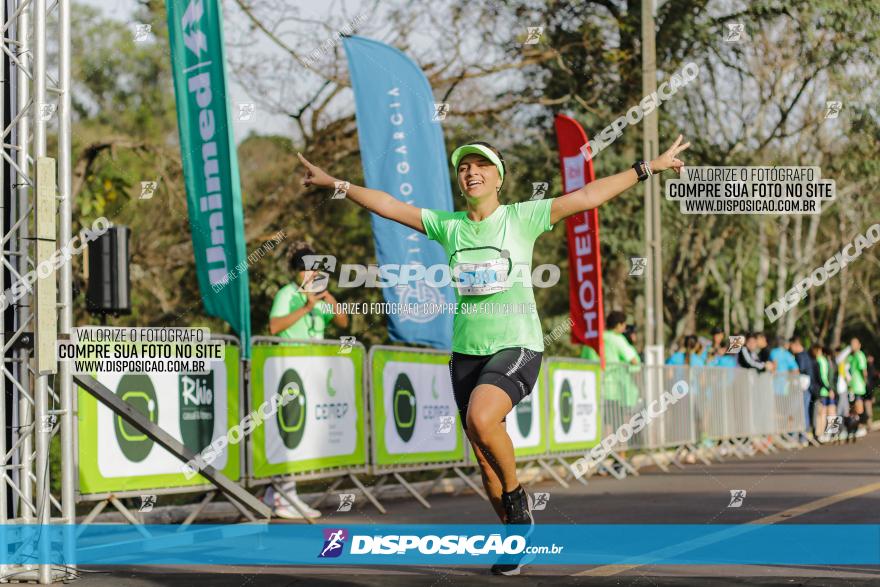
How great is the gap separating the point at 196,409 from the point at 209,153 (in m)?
2.70

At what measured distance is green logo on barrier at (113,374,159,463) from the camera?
8938mm

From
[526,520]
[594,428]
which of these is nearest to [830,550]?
[526,520]

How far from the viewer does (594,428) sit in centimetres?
1507

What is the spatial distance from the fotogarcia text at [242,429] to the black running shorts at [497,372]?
137 inches

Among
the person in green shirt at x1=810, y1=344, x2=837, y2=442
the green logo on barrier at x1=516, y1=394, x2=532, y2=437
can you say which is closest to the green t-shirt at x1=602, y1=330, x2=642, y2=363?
the green logo on barrier at x1=516, y1=394, x2=532, y2=437

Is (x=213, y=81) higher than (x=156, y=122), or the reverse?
(x=156, y=122)

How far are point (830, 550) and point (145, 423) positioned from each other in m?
3.97

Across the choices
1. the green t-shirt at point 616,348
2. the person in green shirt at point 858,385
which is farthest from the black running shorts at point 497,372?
the person in green shirt at point 858,385

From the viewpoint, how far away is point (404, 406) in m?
12.0

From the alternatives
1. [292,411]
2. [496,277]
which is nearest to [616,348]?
[292,411]

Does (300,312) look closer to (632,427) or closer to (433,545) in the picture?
(433,545)

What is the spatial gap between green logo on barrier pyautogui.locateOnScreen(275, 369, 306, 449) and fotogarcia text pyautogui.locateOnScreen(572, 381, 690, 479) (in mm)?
4075

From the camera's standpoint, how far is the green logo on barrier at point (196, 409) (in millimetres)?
9477

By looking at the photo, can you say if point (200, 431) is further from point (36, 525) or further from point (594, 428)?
point (594, 428)
